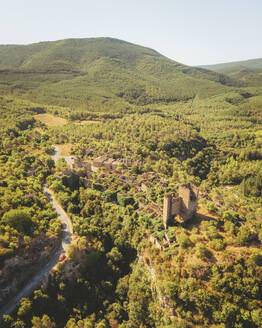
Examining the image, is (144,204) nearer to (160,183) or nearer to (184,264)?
(160,183)

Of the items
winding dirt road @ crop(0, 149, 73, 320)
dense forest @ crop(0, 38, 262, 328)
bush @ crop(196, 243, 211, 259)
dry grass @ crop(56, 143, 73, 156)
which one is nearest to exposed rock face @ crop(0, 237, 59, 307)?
dense forest @ crop(0, 38, 262, 328)

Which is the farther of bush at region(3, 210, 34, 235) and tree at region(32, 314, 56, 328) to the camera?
bush at region(3, 210, 34, 235)

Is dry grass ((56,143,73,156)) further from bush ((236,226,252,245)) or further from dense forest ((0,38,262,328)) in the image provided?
bush ((236,226,252,245))

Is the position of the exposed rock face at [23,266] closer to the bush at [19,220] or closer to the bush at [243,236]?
the bush at [19,220]

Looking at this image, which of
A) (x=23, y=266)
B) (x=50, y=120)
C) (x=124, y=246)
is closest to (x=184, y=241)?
(x=124, y=246)

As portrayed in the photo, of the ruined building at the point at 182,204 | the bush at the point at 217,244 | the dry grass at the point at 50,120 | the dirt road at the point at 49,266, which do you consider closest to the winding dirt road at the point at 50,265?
the dirt road at the point at 49,266

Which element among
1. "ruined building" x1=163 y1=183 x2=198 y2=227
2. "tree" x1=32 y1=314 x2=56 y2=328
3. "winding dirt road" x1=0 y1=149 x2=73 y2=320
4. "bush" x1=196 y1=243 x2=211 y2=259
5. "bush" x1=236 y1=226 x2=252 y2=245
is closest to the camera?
"tree" x1=32 y1=314 x2=56 y2=328
